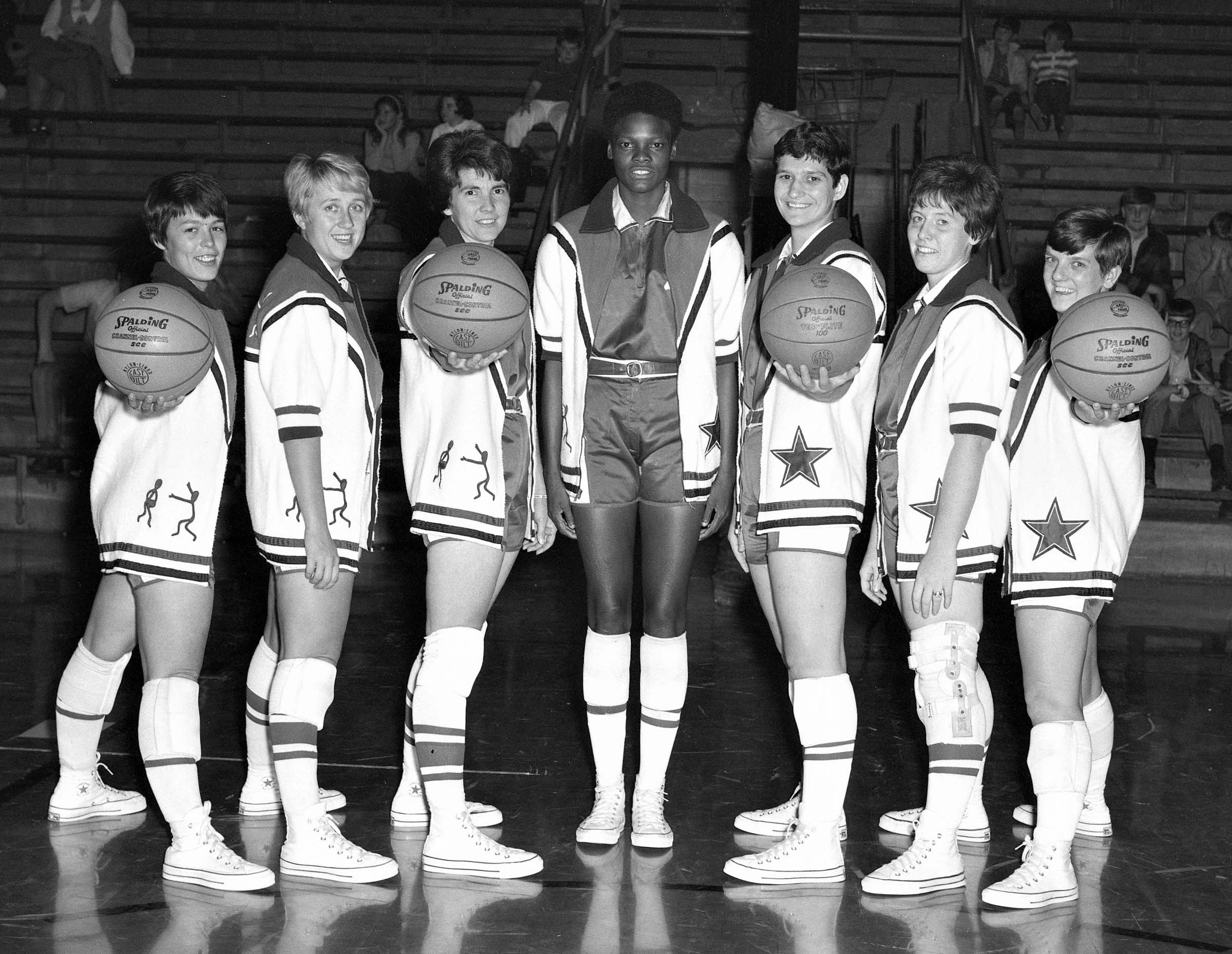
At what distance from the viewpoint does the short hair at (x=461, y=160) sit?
3.12 m

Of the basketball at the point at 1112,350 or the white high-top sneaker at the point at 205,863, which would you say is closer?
the basketball at the point at 1112,350

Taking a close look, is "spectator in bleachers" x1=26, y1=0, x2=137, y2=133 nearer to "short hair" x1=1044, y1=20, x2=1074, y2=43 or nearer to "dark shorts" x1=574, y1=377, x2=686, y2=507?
"short hair" x1=1044, y1=20, x2=1074, y2=43

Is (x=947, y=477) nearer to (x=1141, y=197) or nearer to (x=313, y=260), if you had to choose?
(x=313, y=260)

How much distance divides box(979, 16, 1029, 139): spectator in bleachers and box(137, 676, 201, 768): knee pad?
875 cm

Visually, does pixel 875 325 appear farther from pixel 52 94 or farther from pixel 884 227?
pixel 52 94

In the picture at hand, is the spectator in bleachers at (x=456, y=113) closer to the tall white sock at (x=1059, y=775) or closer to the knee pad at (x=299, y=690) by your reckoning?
the knee pad at (x=299, y=690)

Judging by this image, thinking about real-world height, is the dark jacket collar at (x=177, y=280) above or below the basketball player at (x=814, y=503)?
above

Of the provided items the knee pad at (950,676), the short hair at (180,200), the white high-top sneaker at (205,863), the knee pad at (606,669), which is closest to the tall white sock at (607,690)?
the knee pad at (606,669)

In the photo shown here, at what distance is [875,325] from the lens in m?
2.96

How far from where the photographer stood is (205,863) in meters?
2.95

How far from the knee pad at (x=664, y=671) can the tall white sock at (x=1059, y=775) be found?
80 cm

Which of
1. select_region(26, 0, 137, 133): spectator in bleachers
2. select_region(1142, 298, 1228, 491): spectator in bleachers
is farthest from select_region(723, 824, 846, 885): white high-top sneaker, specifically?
select_region(26, 0, 137, 133): spectator in bleachers

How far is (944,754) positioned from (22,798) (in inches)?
87.9

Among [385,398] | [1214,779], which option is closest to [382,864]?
[1214,779]
